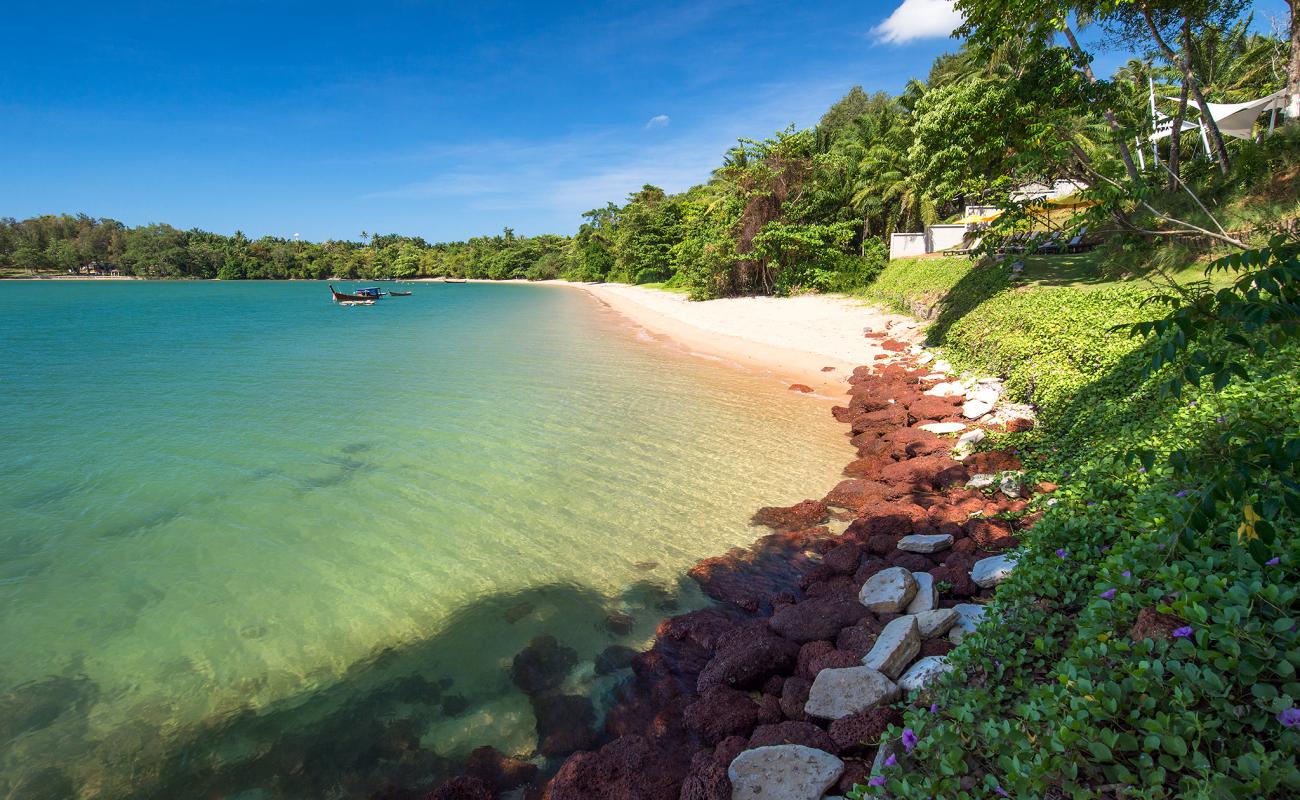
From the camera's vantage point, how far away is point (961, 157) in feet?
46.1

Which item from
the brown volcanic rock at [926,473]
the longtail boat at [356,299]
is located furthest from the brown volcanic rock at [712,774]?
the longtail boat at [356,299]

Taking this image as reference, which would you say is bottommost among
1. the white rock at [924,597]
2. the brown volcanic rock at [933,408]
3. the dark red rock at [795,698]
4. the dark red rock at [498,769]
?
the dark red rock at [498,769]

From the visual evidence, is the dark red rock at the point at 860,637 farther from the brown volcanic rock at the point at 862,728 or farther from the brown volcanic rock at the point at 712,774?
the brown volcanic rock at the point at 712,774

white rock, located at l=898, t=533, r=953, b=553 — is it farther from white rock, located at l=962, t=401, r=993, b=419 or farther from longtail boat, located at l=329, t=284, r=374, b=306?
longtail boat, located at l=329, t=284, r=374, b=306

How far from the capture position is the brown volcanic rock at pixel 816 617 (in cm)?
560

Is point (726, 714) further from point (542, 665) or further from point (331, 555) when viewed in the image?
point (331, 555)

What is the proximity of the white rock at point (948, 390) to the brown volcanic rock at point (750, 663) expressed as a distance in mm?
9065

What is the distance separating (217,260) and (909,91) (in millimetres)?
153642

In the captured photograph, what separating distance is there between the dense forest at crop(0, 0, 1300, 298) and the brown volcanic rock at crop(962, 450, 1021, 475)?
3579 mm

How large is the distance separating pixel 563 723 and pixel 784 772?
2303mm

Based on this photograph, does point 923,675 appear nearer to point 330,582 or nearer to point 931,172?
point 330,582

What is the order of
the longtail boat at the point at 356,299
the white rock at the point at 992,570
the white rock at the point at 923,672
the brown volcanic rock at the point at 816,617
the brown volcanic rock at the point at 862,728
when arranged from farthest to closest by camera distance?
the longtail boat at the point at 356,299, the brown volcanic rock at the point at 816,617, the white rock at the point at 992,570, the white rock at the point at 923,672, the brown volcanic rock at the point at 862,728

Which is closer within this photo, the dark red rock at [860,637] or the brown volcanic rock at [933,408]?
the dark red rock at [860,637]

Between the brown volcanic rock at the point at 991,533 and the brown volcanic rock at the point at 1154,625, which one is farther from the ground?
the brown volcanic rock at the point at 1154,625
